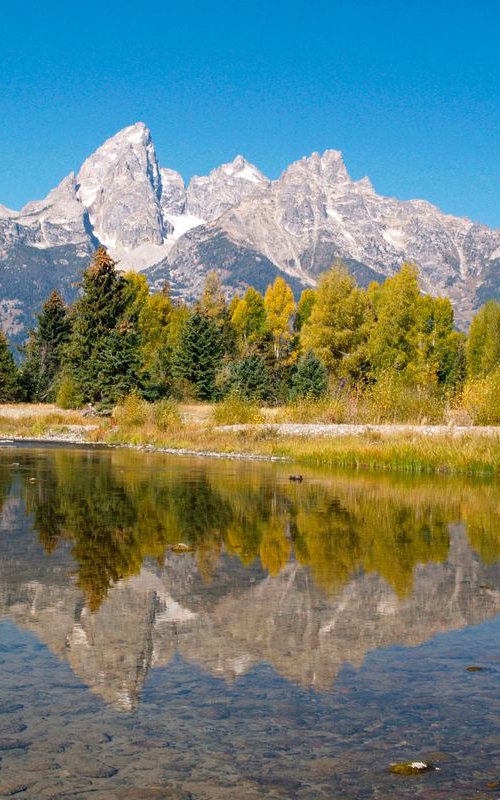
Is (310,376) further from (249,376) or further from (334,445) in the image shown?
(334,445)

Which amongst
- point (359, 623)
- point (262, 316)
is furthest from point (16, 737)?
point (262, 316)

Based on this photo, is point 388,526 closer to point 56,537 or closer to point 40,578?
point 56,537

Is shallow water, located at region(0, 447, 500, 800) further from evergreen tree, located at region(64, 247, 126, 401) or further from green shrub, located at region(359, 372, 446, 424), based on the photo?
evergreen tree, located at region(64, 247, 126, 401)

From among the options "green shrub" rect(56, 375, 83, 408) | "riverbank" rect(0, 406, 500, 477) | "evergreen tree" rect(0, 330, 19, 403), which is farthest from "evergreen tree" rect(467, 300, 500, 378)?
"riverbank" rect(0, 406, 500, 477)

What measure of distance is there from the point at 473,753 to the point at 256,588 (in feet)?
14.9

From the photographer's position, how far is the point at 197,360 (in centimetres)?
7100

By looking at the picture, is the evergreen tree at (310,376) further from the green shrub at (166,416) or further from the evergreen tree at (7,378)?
the evergreen tree at (7,378)

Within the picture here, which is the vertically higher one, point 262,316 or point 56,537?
point 262,316

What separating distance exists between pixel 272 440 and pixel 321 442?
155 inches

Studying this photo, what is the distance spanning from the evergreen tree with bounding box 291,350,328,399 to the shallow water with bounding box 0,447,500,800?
51.0 meters

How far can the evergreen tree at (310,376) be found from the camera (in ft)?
216

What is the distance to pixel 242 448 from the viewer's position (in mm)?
34969

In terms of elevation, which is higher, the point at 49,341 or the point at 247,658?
the point at 49,341

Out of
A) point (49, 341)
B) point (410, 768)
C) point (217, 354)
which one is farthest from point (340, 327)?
point (410, 768)
